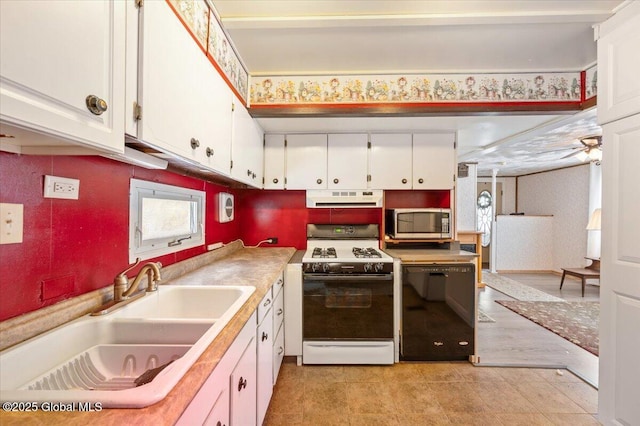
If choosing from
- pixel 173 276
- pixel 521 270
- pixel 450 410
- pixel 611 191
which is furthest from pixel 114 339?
pixel 521 270

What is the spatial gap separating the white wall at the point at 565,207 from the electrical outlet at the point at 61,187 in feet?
23.8

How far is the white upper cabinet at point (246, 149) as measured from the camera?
6.49ft

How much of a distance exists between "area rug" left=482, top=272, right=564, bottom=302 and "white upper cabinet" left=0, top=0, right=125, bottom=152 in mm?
5293

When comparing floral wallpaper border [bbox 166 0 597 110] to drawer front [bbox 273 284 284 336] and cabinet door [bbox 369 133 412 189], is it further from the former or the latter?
drawer front [bbox 273 284 284 336]

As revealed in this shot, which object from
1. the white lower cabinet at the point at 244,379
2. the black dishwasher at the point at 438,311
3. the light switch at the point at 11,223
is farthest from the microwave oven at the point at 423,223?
the light switch at the point at 11,223

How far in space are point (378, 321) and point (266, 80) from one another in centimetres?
234

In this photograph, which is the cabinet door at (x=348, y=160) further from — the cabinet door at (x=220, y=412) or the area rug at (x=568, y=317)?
the area rug at (x=568, y=317)

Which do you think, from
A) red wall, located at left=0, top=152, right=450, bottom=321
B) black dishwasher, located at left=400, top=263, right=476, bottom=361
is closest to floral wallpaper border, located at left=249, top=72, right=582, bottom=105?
red wall, located at left=0, top=152, right=450, bottom=321

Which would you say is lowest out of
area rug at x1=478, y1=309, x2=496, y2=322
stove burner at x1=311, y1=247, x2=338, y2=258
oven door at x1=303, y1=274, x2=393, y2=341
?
area rug at x1=478, y1=309, x2=496, y2=322

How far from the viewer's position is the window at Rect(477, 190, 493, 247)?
6.57 meters

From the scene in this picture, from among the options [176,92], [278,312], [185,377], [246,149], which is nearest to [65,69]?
[176,92]

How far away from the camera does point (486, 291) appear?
15.0 feet

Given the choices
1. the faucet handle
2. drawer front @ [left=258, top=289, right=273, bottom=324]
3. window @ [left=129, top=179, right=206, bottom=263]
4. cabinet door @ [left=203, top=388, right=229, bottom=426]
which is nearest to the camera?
cabinet door @ [left=203, top=388, right=229, bottom=426]

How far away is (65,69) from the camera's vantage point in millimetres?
665
